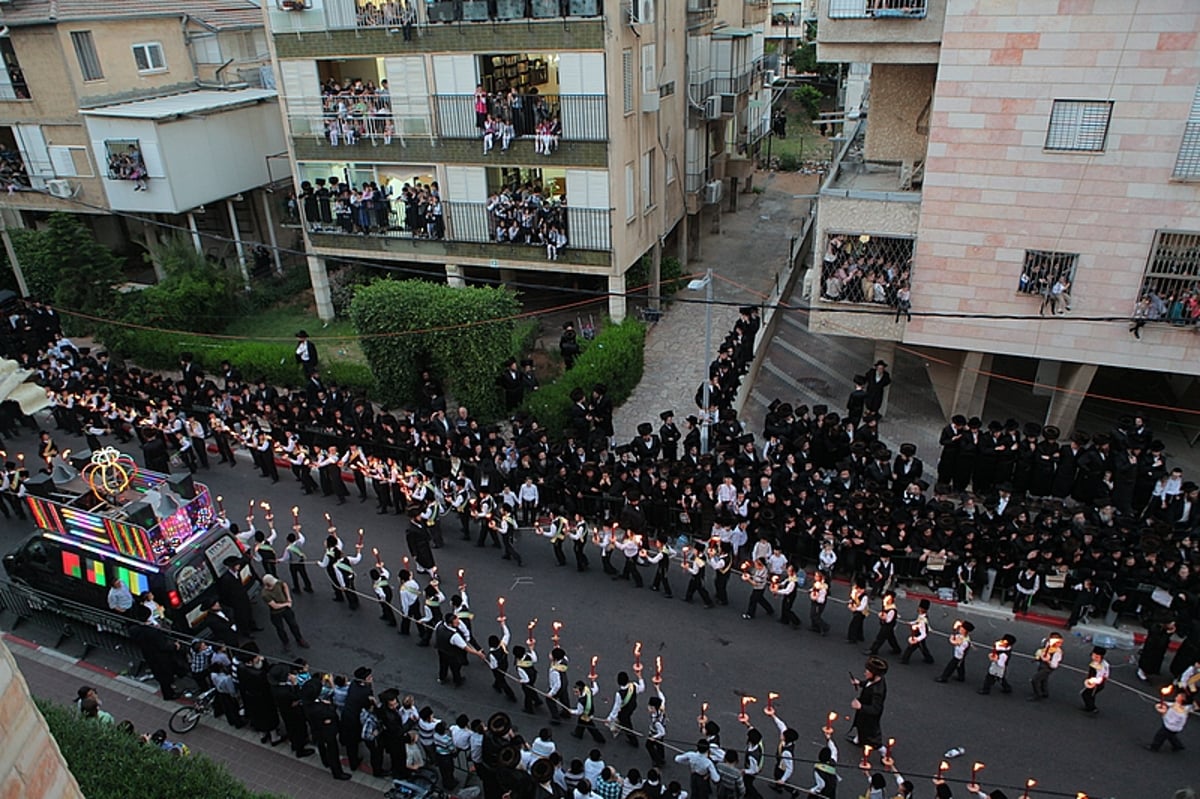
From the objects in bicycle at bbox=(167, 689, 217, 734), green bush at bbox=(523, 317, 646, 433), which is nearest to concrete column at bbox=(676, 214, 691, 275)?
green bush at bbox=(523, 317, 646, 433)

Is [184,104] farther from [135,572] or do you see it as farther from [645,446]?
[645,446]

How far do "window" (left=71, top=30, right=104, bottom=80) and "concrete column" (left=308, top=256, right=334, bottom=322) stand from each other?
8.98 metres

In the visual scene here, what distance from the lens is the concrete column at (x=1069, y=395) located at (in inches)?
659

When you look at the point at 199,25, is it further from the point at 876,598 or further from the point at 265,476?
the point at 876,598

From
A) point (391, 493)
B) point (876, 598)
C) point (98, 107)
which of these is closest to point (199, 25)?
point (98, 107)

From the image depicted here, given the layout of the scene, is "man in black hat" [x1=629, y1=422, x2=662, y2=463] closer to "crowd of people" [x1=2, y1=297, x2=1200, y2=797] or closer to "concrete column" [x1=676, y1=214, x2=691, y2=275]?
"crowd of people" [x1=2, y1=297, x2=1200, y2=797]

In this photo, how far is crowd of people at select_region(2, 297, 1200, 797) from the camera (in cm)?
1169

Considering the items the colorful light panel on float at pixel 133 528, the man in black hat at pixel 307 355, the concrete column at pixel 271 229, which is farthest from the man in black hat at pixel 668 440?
the concrete column at pixel 271 229

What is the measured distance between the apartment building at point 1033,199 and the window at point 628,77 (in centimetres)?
571

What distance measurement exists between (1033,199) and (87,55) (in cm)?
2649

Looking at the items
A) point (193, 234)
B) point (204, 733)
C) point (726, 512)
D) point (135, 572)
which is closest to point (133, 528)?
point (135, 572)

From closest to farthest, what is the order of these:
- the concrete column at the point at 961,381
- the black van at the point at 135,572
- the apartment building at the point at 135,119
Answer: the black van at the point at 135,572, the concrete column at the point at 961,381, the apartment building at the point at 135,119

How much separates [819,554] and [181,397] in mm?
13954

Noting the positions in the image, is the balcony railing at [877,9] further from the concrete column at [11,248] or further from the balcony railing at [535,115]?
the concrete column at [11,248]
